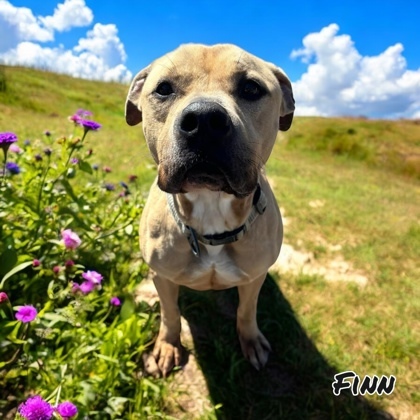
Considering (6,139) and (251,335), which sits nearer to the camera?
(6,139)

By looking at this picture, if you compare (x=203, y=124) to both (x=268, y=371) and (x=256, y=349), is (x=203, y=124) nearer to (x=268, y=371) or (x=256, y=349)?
(x=256, y=349)

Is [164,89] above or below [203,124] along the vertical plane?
above

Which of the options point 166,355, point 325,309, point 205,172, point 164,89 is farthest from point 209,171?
point 325,309

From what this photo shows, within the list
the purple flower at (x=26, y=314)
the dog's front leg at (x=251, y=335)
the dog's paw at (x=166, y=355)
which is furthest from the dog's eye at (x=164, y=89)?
the dog's paw at (x=166, y=355)

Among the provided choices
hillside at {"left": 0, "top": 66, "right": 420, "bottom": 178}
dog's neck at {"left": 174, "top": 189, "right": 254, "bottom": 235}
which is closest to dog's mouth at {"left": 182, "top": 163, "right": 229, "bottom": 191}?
dog's neck at {"left": 174, "top": 189, "right": 254, "bottom": 235}

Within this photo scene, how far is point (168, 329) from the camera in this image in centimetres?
283

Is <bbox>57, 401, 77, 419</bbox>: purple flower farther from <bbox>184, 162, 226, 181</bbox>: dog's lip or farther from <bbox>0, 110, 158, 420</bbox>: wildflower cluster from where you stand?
A: <bbox>184, 162, 226, 181</bbox>: dog's lip

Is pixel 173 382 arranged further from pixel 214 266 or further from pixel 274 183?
pixel 274 183

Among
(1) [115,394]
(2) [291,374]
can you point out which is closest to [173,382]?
(1) [115,394]

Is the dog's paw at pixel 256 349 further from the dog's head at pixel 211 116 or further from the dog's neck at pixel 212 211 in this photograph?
the dog's head at pixel 211 116

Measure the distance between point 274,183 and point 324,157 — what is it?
4.87 metres

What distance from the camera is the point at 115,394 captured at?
2422mm

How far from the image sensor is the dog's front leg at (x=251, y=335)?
2865 millimetres

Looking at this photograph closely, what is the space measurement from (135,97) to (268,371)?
240 cm
